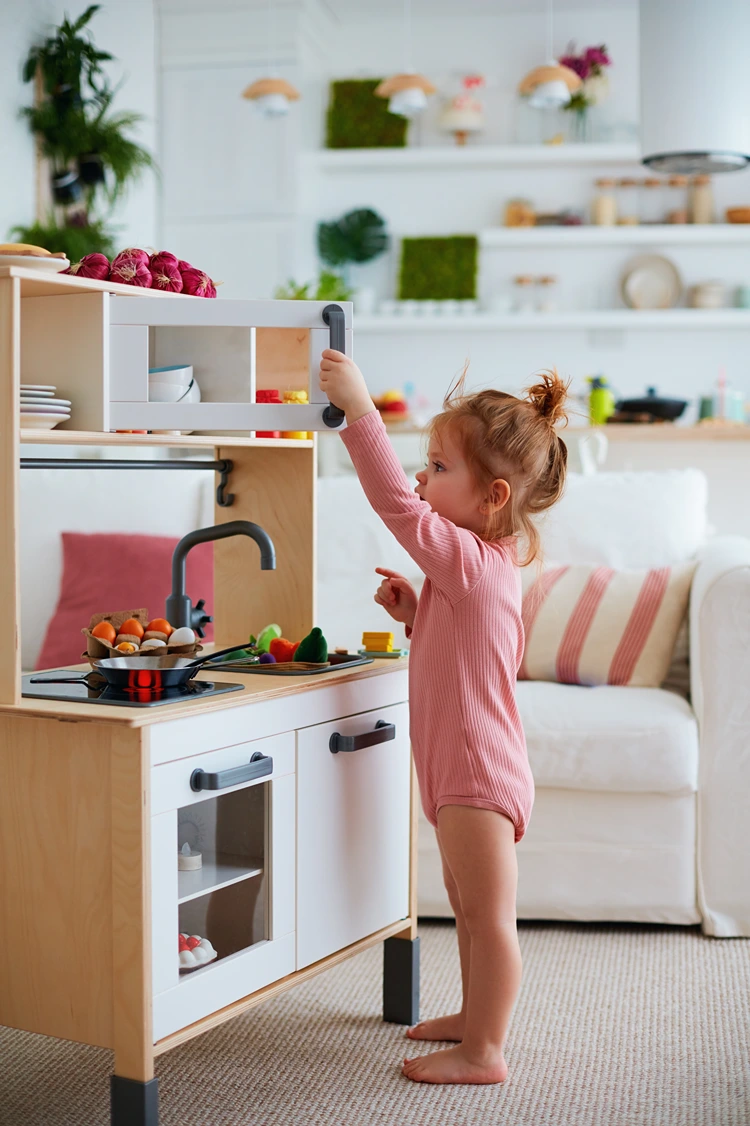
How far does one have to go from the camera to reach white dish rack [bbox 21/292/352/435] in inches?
61.9

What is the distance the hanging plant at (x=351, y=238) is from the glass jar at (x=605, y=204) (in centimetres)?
111

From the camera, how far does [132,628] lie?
5.79 ft

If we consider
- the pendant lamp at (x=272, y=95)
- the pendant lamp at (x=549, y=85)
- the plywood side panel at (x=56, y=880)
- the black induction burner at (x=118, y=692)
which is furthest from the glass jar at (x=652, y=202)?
the plywood side panel at (x=56, y=880)

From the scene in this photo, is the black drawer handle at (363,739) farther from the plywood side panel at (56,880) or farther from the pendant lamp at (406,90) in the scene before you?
the pendant lamp at (406,90)

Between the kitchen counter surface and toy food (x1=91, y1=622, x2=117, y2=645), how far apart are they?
0.14 meters

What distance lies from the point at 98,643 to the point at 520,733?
61 cm

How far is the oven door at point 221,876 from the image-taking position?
1440 mm

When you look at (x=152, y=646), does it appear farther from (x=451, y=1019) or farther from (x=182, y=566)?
(x=451, y=1019)

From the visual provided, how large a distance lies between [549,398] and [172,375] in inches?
21.0

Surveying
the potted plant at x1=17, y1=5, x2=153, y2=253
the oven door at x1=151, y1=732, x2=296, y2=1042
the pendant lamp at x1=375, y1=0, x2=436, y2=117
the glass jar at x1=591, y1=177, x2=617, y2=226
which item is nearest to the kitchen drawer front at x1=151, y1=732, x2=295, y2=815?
the oven door at x1=151, y1=732, x2=296, y2=1042

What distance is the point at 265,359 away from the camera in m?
1.95

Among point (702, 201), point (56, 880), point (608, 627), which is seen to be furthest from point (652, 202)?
point (56, 880)

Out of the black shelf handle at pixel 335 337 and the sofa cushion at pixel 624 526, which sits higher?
the black shelf handle at pixel 335 337

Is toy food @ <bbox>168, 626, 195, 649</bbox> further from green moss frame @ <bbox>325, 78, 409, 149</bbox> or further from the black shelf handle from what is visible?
green moss frame @ <bbox>325, 78, 409, 149</bbox>
